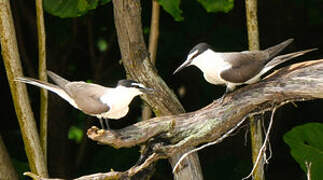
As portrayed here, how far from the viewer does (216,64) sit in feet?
15.7

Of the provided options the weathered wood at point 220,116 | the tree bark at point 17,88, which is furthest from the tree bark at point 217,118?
the tree bark at point 17,88

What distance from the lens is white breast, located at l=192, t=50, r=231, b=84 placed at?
4777 millimetres

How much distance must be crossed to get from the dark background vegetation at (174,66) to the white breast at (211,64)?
7.15 ft

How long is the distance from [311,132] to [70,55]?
342 cm

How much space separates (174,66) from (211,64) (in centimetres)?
291

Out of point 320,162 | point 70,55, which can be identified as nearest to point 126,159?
point 70,55

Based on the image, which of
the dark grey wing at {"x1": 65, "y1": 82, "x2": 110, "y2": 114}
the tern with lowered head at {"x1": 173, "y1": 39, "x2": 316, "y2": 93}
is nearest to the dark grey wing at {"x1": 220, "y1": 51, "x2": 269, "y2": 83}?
the tern with lowered head at {"x1": 173, "y1": 39, "x2": 316, "y2": 93}

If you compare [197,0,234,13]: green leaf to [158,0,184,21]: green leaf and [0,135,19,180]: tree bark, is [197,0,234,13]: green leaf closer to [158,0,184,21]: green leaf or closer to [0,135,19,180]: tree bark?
[158,0,184,21]: green leaf

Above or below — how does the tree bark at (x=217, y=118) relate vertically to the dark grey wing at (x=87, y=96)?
below

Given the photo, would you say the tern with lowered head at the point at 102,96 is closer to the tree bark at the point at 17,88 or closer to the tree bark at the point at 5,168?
the tree bark at the point at 17,88

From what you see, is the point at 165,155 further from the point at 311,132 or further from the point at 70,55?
the point at 70,55

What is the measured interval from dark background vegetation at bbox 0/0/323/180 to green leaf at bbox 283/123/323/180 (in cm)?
114

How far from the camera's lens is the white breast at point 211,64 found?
4777 millimetres

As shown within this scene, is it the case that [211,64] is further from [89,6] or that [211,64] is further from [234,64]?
[89,6]
